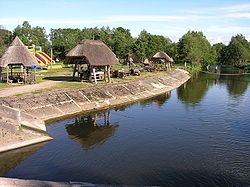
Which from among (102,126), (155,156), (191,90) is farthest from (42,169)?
(191,90)

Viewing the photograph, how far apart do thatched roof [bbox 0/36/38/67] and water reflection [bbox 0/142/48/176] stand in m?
17.8

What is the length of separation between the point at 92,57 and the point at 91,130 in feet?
51.2

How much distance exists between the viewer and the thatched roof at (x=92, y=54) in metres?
40.2

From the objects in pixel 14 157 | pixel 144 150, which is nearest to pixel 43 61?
pixel 14 157

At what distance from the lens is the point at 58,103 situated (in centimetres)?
3156

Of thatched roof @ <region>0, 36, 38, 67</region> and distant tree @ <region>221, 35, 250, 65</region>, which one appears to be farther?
distant tree @ <region>221, 35, 250, 65</region>

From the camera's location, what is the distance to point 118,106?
36.1m

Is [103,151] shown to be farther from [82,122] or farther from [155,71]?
[155,71]

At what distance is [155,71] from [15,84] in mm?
33151

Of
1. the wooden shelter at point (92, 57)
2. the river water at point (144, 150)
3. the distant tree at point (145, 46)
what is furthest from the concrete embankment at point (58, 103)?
the distant tree at point (145, 46)

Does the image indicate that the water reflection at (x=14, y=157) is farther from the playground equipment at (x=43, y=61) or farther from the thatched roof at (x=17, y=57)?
the playground equipment at (x=43, y=61)

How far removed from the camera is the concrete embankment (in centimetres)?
2282

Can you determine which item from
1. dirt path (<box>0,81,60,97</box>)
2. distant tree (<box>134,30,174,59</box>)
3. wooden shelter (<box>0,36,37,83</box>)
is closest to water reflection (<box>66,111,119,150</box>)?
dirt path (<box>0,81,60,97</box>)

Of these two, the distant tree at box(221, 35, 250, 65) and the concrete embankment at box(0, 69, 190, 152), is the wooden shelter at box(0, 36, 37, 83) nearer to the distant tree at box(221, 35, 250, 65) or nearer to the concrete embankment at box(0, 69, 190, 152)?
the concrete embankment at box(0, 69, 190, 152)
